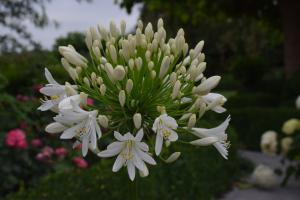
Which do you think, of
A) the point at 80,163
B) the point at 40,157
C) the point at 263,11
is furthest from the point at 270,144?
the point at 263,11

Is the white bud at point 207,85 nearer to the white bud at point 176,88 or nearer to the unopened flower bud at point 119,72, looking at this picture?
the white bud at point 176,88

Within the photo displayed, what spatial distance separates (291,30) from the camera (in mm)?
11367

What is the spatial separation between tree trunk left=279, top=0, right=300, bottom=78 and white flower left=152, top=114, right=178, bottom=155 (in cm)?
1151

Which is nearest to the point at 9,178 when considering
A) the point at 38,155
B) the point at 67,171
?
the point at 38,155

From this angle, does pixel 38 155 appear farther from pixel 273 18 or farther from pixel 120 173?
pixel 273 18

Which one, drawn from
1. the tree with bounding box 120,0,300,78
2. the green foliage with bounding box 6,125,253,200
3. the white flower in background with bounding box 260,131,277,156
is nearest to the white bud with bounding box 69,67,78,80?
the green foliage with bounding box 6,125,253,200

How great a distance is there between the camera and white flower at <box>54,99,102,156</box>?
1.28 meters

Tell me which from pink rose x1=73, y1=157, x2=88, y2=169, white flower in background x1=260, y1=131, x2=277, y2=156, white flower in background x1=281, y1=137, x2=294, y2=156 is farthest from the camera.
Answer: white flower in background x1=260, y1=131, x2=277, y2=156

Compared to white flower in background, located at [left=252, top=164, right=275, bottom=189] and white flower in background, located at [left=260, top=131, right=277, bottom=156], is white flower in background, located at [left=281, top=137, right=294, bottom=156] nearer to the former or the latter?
white flower in background, located at [left=260, top=131, right=277, bottom=156]

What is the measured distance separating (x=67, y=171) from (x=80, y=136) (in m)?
3.16

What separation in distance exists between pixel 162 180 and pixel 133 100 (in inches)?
119

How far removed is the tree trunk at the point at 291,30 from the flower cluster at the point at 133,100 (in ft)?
37.0

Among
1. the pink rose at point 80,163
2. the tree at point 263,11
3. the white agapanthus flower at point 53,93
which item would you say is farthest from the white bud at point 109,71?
the tree at point 263,11

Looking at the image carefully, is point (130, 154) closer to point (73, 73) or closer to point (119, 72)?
point (119, 72)
